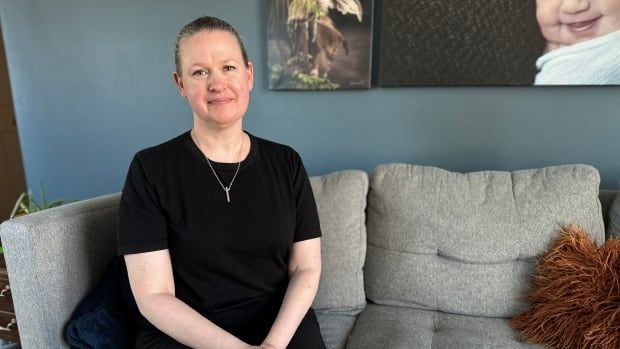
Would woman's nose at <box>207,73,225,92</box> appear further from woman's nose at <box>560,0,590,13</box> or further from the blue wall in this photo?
woman's nose at <box>560,0,590,13</box>

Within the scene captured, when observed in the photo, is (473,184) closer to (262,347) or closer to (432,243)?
(432,243)

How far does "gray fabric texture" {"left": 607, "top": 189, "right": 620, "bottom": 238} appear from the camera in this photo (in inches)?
49.7

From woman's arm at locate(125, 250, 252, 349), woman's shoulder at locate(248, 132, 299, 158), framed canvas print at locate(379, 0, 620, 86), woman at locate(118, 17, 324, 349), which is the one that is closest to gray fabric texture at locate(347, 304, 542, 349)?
woman at locate(118, 17, 324, 349)

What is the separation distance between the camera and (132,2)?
187cm

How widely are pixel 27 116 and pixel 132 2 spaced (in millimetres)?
915

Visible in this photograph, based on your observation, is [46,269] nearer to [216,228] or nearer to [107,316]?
[107,316]

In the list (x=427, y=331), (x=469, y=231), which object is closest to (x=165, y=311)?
(x=427, y=331)

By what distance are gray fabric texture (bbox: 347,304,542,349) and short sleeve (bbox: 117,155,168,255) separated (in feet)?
2.18

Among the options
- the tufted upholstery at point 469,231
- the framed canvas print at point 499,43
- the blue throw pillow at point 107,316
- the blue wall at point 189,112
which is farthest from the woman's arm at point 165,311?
the framed canvas print at point 499,43

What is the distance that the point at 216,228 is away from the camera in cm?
100

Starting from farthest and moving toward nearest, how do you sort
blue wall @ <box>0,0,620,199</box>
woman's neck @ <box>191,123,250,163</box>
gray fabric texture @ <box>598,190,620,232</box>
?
blue wall @ <box>0,0,620,199</box>, gray fabric texture @ <box>598,190,620,232</box>, woman's neck @ <box>191,123,250,163</box>

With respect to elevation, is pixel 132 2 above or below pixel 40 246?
above

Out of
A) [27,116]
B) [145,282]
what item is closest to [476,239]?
[145,282]

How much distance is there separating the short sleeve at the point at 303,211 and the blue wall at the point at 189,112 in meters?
0.66
